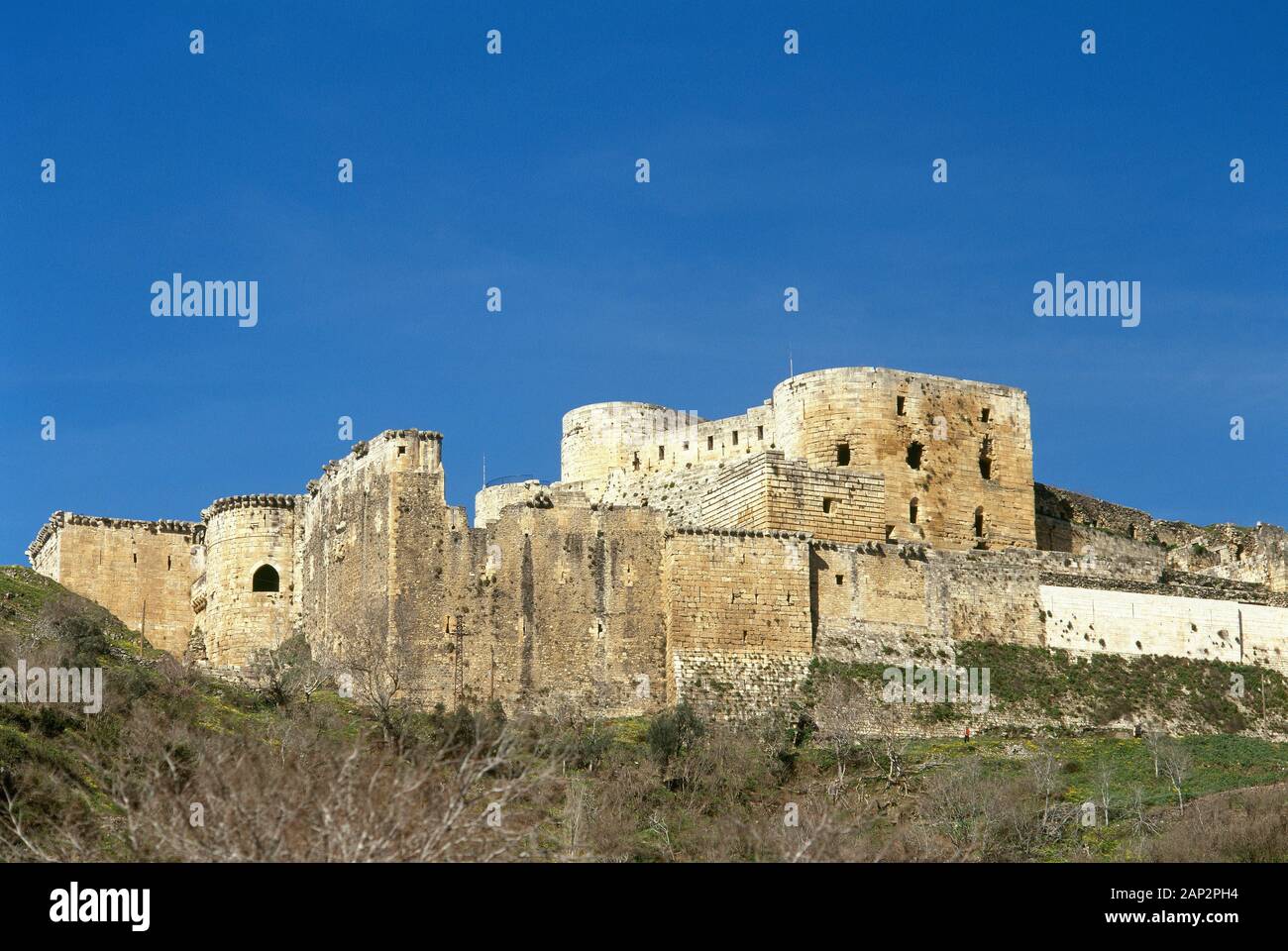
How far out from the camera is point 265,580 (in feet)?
177

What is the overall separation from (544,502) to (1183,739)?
1484cm

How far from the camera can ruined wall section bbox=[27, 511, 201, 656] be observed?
56.1 m

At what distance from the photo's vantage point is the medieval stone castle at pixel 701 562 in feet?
155

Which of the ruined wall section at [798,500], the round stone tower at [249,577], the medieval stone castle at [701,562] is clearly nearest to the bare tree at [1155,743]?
the medieval stone castle at [701,562]

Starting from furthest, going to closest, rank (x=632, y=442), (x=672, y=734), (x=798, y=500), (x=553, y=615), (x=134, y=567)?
(x=632, y=442), (x=134, y=567), (x=798, y=500), (x=553, y=615), (x=672, y=734)

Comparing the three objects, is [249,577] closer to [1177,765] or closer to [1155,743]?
[1155,743]

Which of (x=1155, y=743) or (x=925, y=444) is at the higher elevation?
(x=925, y=444)

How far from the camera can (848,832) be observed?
1373 inches

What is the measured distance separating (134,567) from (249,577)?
4.50 meters

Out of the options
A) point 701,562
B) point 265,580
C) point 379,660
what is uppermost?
point 265,580

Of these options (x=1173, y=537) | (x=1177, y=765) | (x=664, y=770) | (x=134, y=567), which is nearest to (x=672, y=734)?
(x=664, y=770)

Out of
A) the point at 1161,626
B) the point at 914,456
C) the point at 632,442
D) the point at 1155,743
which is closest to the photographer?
the point at 1155,743

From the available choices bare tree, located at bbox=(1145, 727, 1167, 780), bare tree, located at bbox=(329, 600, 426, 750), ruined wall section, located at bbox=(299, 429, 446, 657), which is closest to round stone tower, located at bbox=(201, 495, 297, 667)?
ruined wall section, located at bbox=(299, 429, 446, 657)

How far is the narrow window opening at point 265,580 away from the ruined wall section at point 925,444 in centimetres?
1258
